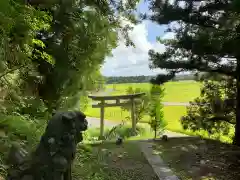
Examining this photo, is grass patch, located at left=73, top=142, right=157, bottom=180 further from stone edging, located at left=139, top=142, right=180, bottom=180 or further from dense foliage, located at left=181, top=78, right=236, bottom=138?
dense foliage, located at left=181, top=78, right=236, bottom=138

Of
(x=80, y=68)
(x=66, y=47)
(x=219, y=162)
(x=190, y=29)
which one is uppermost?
(x=190, y=29)

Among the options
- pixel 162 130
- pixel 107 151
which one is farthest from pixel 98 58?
pixel 162 130

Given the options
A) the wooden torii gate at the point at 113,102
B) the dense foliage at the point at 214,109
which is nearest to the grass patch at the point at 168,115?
the wooden torii gate at the point at 113,102

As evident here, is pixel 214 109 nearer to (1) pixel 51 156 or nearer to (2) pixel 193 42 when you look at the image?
(2) pixel 193 42

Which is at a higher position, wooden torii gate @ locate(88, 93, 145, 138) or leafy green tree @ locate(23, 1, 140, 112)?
leafy green tree @ locate(23, 1, 140, 112)

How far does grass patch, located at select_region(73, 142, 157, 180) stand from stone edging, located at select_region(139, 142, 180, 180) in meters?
0.08

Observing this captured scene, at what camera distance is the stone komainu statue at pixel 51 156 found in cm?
200

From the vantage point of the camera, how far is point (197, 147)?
5.84 meters

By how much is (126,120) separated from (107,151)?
14.2ft

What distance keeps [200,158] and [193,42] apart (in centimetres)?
201

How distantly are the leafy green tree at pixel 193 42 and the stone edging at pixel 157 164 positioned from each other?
137cm

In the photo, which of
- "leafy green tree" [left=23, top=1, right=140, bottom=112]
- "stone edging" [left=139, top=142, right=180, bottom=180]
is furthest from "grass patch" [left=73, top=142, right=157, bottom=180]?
"leafy green tree" [left=23, top=1, right=140, bottom=112]

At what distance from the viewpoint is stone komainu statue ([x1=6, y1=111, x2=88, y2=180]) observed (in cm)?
200

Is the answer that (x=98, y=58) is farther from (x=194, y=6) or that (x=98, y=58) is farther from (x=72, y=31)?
(x=194, y=6)
